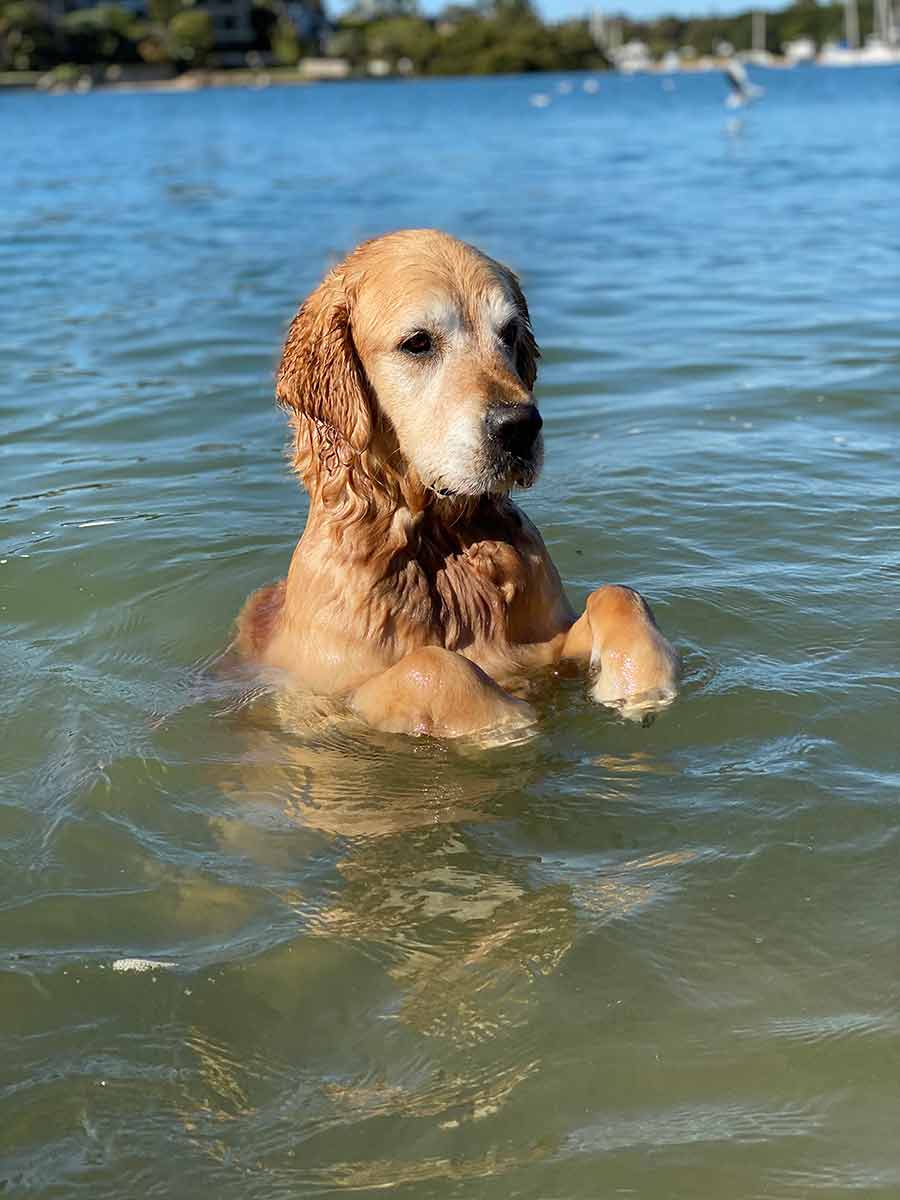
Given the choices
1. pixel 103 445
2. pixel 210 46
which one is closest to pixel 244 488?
pixel 103 445

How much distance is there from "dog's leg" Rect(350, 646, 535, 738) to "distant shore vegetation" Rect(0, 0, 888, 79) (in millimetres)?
152270

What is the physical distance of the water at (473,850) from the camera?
326 cm

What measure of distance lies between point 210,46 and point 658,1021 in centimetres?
17593

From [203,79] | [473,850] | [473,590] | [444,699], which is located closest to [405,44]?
[203,79]

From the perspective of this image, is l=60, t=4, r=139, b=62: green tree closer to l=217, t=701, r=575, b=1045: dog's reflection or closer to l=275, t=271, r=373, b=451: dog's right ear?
l=275, t=271, r=373, b=451: dog's right ear

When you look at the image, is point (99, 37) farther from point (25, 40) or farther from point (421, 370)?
point (421, 370)

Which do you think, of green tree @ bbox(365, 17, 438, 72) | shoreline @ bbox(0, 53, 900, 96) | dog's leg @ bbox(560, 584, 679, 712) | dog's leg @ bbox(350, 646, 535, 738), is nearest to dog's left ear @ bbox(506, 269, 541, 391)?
dog's leg @ bbox(560, 584, 679, 712)

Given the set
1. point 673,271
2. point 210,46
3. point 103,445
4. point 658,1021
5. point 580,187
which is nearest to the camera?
point 658,1021

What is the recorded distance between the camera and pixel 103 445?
9.89 meters

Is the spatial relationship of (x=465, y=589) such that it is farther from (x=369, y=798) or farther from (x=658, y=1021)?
(x=658, y=1021)

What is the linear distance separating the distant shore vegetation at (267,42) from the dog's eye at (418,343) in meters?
152

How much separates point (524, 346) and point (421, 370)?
1.88ft

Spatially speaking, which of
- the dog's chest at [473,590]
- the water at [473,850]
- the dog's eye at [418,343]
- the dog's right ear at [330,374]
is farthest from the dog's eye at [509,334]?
the water at [473,850]

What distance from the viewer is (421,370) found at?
5.16 metres
